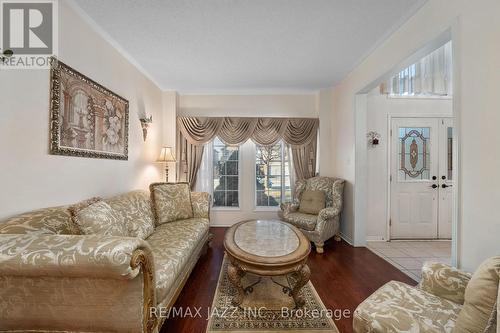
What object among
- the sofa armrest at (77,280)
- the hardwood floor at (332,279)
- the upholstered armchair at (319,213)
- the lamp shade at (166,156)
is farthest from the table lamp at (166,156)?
the sofa armrest at (77,280)

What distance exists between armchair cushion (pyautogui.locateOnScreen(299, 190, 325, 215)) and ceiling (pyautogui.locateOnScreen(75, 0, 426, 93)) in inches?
77.0

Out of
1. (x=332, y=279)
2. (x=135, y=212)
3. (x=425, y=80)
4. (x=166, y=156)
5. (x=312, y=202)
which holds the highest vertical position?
(x=425, y=80)

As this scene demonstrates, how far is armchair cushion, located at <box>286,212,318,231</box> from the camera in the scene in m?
3.18

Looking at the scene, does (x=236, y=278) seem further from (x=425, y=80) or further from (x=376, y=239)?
(x=425, y=80)

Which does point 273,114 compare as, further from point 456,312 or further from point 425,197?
point 456,312

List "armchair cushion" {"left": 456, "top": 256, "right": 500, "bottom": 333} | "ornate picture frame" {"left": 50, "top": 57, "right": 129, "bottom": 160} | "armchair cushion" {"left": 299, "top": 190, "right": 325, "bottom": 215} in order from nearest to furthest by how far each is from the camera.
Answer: "armchair cushion" {"left": 456, "top": 256, "right": 500, "bottom": 333}
"ornate picture frame" {"left": 50, "top": 57, "right": 129, "bottom": 160}
"armchair cushion" {"left": 299, "top": 190, "right": 325, "bottom": 215}

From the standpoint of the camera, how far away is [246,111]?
4246 mm

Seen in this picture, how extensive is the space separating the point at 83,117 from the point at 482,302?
124 inches

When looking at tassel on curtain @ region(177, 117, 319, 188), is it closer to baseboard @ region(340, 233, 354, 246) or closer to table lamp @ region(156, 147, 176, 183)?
table lamp @ region(156, 147, 176, 183)

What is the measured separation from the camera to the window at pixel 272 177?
14.1ft

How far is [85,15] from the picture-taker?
2.08 meters

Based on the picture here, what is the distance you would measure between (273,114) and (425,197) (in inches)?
118

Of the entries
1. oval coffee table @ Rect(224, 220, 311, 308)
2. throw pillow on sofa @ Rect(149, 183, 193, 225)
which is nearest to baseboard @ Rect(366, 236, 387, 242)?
oval coffee table @ Rect(224, 220, 311, 308)

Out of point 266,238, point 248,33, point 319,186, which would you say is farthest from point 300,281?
point 248,33
